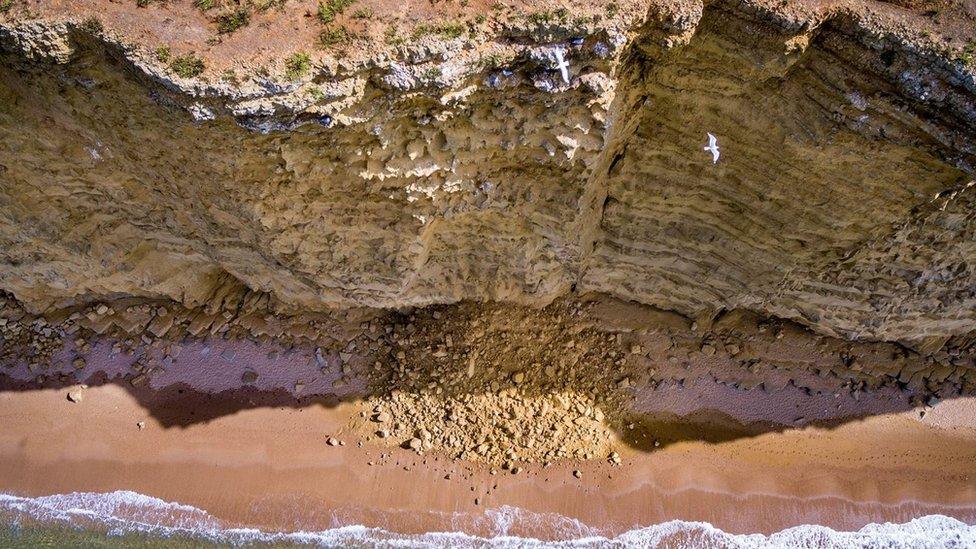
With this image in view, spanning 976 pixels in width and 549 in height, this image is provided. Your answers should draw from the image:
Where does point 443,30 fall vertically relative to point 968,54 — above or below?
below

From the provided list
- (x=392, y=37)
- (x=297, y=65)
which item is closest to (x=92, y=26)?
(x=297, y=65)

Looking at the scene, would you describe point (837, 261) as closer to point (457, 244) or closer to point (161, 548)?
point (457, 244)

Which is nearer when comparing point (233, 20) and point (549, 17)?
point (549, 17)

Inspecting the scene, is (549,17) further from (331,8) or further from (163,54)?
(163,54)

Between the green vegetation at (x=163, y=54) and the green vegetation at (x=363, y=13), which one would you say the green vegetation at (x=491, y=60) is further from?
the green vegetation at (x=163, y=54)

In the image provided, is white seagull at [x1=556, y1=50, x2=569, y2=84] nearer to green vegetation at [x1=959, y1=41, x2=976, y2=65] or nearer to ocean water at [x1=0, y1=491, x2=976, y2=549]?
green vegetation at [x1=959, y1=41, x2=976, y2=65]

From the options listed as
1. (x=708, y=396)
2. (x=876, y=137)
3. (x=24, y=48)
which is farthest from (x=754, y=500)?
(x=24, y=48)
